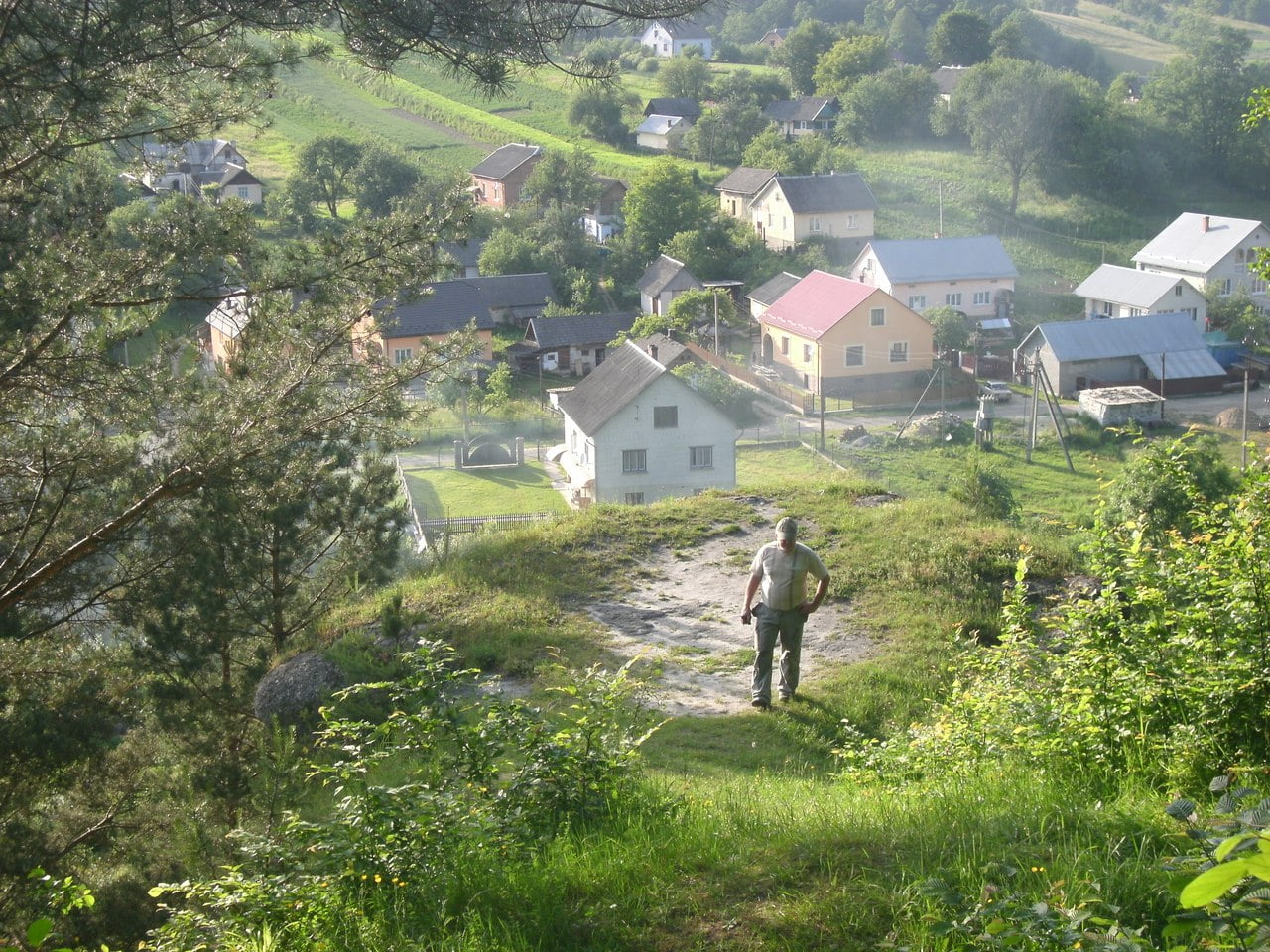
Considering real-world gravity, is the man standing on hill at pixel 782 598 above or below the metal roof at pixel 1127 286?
below

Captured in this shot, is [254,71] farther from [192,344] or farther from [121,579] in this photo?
[121,579]

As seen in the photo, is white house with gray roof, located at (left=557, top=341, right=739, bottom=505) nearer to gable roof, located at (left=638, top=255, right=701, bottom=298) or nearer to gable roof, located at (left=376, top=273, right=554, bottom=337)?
gable roof, located at (left=376, top=273, right=554, bottom=337)

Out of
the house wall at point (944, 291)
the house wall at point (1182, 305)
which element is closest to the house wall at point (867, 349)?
the house wall at point (944, 291)

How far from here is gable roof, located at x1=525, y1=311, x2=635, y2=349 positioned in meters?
30.8

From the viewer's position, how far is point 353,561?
797cm

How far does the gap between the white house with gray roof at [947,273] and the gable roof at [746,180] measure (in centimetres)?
701

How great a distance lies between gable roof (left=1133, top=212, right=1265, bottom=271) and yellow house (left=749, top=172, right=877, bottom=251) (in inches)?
379

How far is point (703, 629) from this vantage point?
852cm

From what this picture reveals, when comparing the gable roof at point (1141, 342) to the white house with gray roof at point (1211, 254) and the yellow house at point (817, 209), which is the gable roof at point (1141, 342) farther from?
the yellow house at point (817, 209)

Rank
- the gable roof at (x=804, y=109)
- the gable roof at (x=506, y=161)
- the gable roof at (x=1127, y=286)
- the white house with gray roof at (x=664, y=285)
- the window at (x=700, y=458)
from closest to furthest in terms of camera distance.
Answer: the window at (x=700, y=458) < the gable roof at (x=1127, y=286) < the white house with gray roof at (x=664, y=285) < the gable roof at (x=506, y=161) < the gable roof at (x=804, y=109)

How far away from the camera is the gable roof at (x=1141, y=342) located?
97.0 ft

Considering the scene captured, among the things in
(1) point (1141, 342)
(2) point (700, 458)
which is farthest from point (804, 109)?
(2) point (700, 458)

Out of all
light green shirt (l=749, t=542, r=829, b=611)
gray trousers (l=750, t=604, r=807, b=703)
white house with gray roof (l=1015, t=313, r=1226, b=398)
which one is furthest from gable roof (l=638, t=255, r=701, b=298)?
light green shirt (l=749, t=542, r=829, b=611)

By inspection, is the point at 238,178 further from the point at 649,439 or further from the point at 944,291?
the point at 649,439
